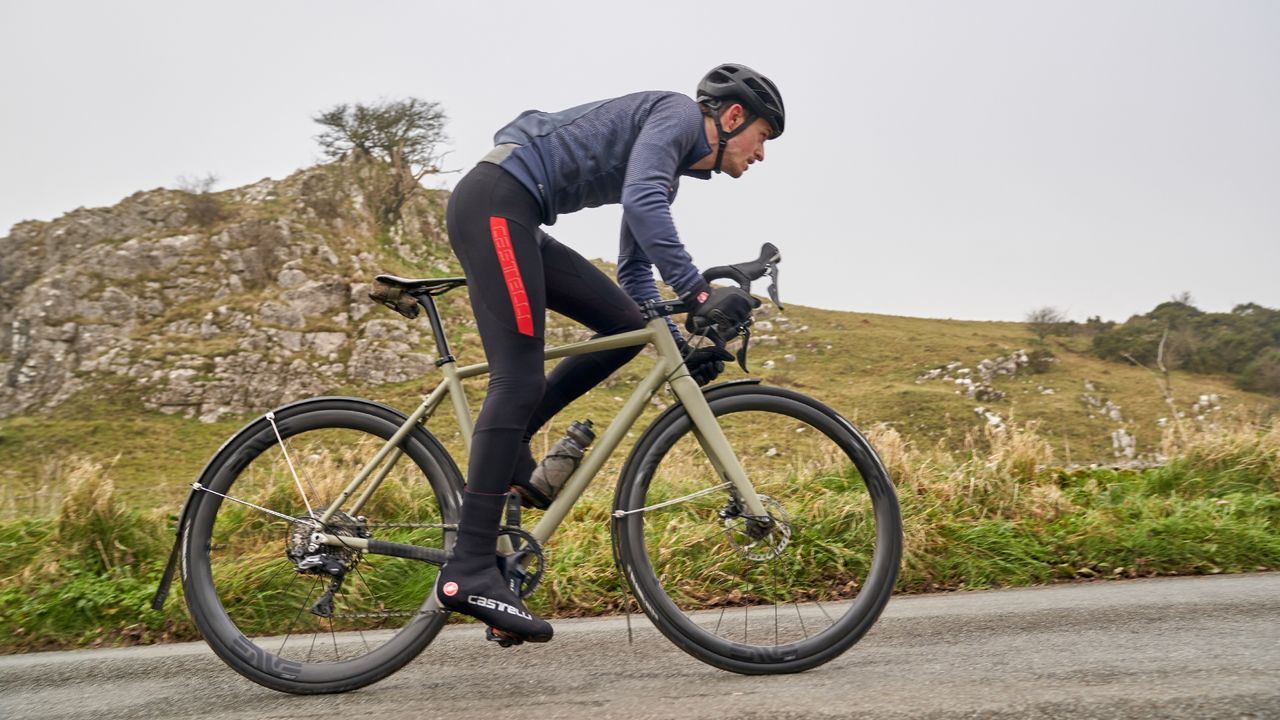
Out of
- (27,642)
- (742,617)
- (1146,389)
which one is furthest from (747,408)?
(1146,389)

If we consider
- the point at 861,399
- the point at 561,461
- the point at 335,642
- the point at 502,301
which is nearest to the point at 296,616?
the point at 335,642

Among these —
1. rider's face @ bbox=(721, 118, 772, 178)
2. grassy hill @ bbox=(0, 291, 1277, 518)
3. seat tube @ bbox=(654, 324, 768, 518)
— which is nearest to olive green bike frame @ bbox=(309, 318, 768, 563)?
A: seat tube @ bbox=(654, 324, 768, 518)

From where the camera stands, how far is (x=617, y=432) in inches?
117

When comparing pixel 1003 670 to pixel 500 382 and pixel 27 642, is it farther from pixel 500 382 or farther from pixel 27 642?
pixel 27 642

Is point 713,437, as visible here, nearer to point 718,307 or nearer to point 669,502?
point 669,502

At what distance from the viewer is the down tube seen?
9.69ft

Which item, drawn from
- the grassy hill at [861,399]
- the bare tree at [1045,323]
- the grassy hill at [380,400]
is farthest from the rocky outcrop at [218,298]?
the bare tree at [1045,323]

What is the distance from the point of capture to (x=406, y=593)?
149 inches

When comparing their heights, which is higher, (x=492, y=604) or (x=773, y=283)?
(x=773, y=283)

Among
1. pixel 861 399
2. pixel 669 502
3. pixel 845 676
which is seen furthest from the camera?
pixel 861 399

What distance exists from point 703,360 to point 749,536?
2.00ft

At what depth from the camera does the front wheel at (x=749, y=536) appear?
2781 millimetres

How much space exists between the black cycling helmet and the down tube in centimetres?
79

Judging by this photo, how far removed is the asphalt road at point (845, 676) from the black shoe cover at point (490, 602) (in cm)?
18
